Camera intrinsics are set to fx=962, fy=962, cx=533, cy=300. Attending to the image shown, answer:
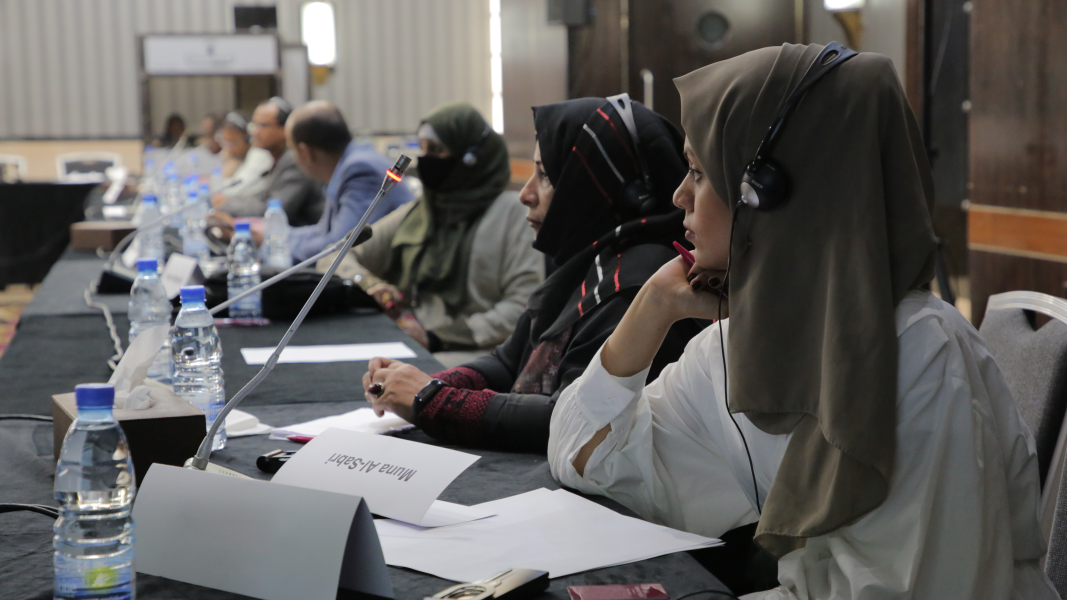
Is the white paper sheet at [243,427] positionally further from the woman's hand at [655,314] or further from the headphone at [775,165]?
the headphone at [775,165]

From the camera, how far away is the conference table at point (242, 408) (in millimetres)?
858

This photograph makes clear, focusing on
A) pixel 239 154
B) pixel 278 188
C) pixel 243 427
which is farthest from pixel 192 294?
pixel 239 154

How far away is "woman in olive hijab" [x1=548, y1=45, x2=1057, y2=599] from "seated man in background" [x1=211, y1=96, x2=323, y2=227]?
3.66 meters

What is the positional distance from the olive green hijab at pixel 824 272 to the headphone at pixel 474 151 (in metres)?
1.95

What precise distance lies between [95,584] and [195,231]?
127 inches

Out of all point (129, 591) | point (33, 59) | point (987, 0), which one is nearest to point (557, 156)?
point (129, 591)

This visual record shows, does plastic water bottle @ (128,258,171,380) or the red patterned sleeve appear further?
plastic water bottle @ (128,258,171,380)

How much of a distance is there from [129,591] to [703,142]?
68cm

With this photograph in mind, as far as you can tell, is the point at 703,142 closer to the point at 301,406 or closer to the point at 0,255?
the point at 301,406

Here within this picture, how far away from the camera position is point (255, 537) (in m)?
0.81

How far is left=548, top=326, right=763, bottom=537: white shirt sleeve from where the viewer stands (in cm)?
112

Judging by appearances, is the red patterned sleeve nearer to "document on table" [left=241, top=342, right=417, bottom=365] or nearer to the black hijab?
the black hijab

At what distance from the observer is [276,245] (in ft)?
11.0

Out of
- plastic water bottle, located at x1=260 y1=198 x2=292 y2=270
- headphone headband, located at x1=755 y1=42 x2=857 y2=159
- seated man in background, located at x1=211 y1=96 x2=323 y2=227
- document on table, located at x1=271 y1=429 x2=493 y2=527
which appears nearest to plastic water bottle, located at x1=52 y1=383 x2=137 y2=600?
document on table, located at x1=271 y1=429 x2=493 y2=527
